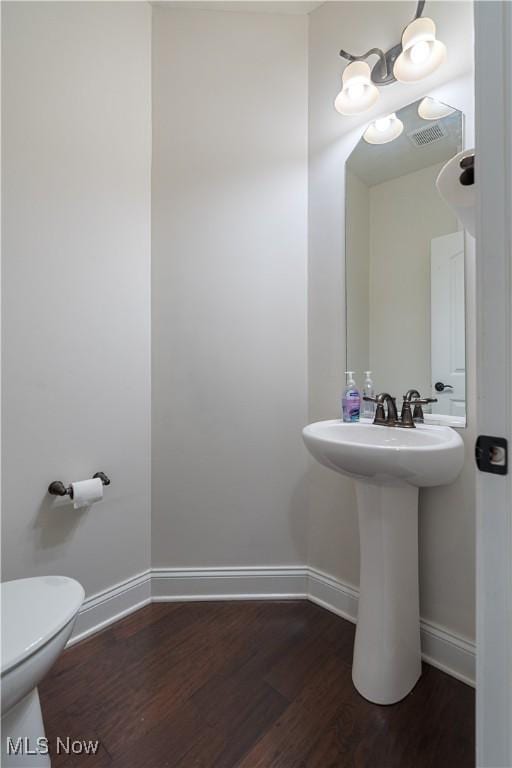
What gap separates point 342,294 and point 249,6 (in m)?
1.37

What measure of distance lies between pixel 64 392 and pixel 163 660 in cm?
106

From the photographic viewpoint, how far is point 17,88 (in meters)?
1.21

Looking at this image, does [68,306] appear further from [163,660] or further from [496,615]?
[496,615]

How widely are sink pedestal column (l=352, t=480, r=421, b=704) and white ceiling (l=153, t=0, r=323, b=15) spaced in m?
2.09

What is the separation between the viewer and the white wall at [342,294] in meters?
1.20

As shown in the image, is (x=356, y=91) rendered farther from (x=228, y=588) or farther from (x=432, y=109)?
(x=228, y=588)

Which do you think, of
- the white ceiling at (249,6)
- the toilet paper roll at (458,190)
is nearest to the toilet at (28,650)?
the toilet paper roll at (458,190)

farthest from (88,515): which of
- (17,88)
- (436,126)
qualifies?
(436,126)

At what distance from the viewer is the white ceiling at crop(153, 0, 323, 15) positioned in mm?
1564

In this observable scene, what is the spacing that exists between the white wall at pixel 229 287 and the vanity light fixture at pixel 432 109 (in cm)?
53

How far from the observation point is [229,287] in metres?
1.62

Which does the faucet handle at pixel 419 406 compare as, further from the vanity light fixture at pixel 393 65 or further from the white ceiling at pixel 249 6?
the white ceiling at pixel 249 6

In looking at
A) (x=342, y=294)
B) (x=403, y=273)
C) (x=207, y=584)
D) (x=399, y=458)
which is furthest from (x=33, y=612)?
(x=403, y=273)

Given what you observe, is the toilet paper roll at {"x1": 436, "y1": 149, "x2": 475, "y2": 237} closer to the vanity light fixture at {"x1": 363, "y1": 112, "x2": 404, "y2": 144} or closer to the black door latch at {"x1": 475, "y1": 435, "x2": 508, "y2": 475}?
the vanity light fixture at {"x1": 363, "y1": 112, "x2": 404, "y2": 144}
